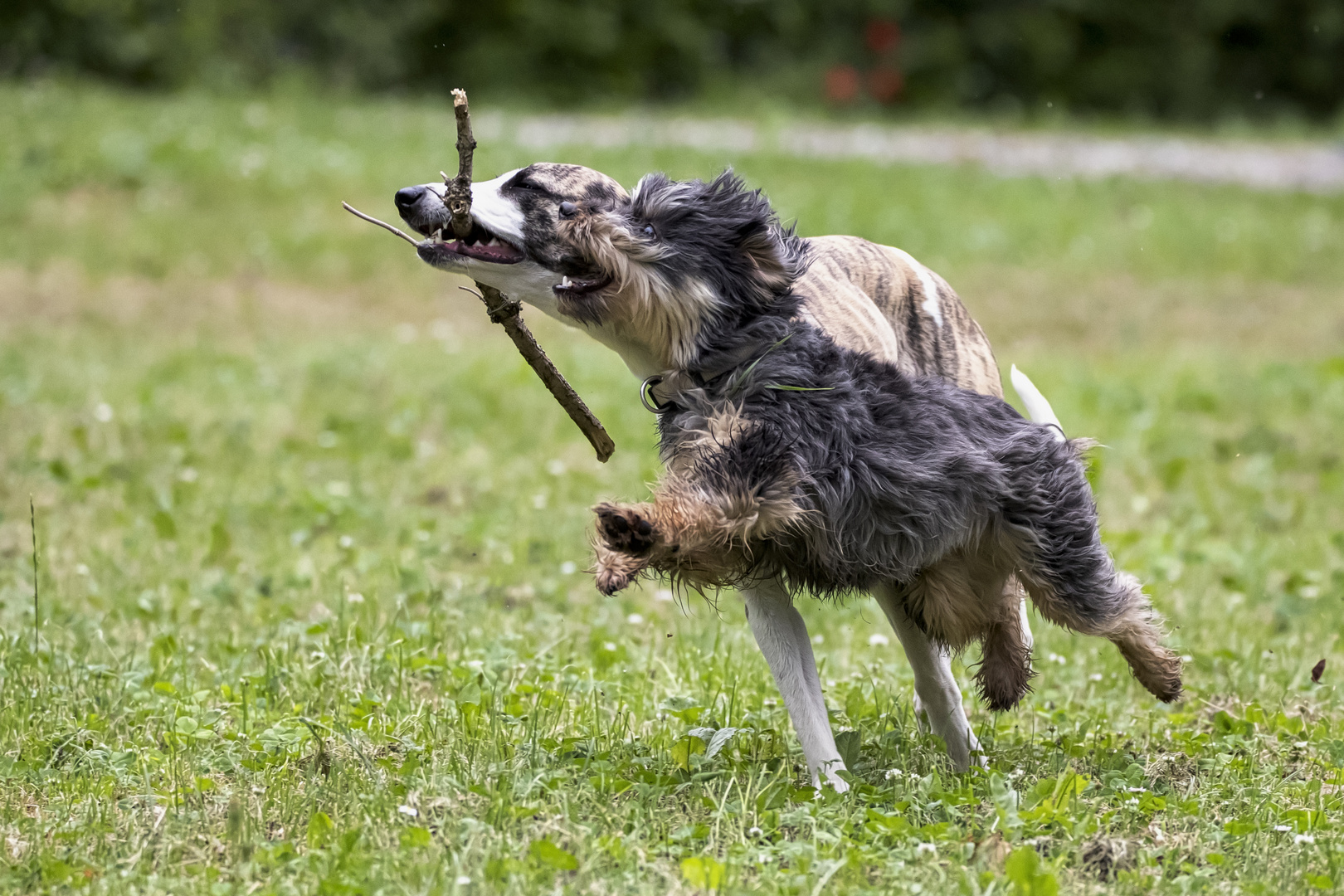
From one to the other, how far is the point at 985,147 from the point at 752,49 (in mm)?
7574

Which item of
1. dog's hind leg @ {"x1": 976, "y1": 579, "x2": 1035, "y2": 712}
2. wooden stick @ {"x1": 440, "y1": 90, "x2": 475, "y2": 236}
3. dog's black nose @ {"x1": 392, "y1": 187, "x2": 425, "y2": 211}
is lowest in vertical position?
dog's hind leg @ {"x1": 976, "y1": 579, "x2": 1035, "y2": 712}

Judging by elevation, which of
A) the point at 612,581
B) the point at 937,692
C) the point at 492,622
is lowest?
the point at 492,622

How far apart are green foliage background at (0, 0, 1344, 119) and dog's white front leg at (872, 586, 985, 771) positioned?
18.6 m

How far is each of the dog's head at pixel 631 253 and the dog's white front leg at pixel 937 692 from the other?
947 mm

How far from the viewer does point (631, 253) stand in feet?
11.1

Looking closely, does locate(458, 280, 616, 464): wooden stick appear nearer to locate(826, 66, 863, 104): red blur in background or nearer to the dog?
the dog

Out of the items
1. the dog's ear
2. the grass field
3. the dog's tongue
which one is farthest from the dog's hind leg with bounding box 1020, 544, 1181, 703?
the dog's tongue

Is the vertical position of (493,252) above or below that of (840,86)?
above

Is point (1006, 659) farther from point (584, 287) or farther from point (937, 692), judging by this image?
point (584, 287)

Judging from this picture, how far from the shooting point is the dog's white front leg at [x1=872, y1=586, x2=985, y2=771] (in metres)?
3.95

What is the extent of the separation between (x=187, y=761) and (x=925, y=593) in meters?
1.86

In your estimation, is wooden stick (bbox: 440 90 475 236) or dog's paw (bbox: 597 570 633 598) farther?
wooden stick (bbox: 440 90 475 236)

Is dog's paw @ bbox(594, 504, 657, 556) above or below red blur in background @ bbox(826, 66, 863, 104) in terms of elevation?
above

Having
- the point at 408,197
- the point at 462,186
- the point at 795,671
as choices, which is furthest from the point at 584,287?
the point at 795,671
